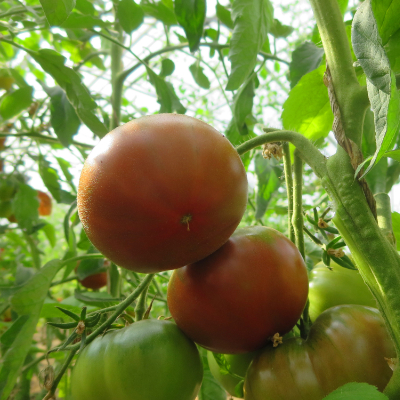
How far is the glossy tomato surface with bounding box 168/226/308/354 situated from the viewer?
1.27 feet

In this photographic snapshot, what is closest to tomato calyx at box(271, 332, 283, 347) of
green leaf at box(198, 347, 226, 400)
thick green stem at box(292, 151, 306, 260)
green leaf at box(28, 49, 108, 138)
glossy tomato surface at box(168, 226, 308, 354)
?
glossy tomato surface at box(168, 226, 308, 354)

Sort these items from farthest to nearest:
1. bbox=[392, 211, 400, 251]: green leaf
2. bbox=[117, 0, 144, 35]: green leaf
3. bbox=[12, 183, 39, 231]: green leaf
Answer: bbox=[12, 183, 39, 231]: green leaf, bbox=[117, 0, 144, 35]: green leaf, bbox=[392, 211, 400, 251]: green leaf

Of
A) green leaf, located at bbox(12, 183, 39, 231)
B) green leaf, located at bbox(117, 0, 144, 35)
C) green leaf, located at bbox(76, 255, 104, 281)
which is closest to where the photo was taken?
green leaf, located at bbox(117, 0, 144, 35)

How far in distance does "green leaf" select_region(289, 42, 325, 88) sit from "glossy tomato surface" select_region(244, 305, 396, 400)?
1.35ft

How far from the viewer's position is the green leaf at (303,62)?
645 mm

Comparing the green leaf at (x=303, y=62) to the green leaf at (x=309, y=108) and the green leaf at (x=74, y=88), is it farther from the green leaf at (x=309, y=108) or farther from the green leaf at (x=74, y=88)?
the green leaf at (x=74, y=88)

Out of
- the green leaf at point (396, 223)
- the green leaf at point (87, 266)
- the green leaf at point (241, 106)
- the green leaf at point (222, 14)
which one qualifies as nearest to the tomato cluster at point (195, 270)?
the green leaf at point (396, 223)

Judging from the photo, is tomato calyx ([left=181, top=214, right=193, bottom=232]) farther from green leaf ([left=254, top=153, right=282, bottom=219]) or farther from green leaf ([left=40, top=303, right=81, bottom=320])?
green leaf ([left=254, top=153, right=282, bottom=219])

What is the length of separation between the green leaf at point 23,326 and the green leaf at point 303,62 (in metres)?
0.51

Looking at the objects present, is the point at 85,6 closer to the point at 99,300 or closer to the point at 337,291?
the point at 99,300

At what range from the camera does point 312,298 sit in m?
0.51

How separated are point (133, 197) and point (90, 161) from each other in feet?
0.23

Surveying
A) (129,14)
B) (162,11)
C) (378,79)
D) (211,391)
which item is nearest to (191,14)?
(129,14)

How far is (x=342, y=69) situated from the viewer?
14.2 inches
